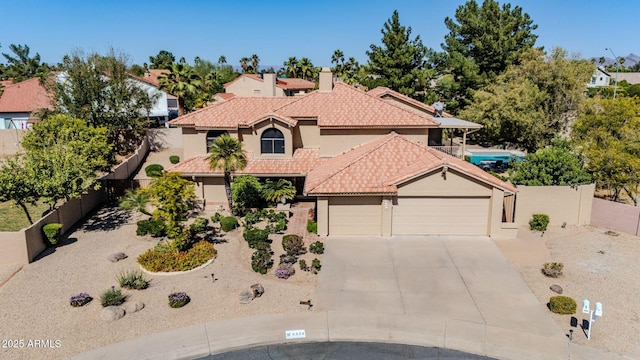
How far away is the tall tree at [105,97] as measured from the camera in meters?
38.3

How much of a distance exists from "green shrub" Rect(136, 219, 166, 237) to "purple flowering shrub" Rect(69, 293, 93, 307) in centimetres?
679

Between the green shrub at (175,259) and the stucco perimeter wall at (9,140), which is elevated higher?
the stucco perimeter wall at (9,140)

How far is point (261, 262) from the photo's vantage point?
20578mm

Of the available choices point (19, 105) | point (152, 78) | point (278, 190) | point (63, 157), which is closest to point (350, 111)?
point (278, 190)

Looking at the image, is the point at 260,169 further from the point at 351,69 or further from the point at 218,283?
the point at 351,69

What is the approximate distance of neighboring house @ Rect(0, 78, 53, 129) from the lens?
47500mm

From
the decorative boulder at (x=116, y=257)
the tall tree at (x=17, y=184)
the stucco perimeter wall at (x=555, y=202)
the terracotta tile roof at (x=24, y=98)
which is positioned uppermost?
the terracotta tile roof at (x=24, y=98)

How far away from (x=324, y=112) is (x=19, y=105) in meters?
37.5

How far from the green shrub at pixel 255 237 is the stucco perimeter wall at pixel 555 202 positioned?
14.5 metres

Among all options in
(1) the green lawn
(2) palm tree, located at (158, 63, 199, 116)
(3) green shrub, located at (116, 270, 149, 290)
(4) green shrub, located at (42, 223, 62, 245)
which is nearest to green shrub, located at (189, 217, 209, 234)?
(3) green shrub, located at (116, 270, 149, 290)

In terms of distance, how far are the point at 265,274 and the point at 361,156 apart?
9.19 metres

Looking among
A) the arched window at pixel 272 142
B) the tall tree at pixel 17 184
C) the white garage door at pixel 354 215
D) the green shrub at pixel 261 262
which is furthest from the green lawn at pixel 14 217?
the white garage door at pixel 354 215

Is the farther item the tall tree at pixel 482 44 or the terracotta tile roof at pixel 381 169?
the tall tree at pixel 482 44

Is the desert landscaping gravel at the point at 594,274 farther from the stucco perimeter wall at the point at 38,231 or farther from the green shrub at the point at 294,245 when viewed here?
the stucco perimeter wall at the point at 38,231
